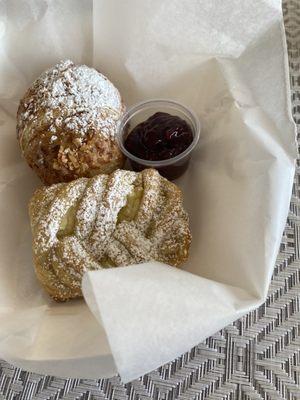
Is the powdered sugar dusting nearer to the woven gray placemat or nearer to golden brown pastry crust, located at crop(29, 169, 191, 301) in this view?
golden brown pastry crust, located at crop(29, 169, 191, 301)

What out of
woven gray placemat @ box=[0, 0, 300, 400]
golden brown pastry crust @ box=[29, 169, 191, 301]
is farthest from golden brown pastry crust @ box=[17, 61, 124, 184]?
woven gray placemat @ box=[0, 0, 300, 400]

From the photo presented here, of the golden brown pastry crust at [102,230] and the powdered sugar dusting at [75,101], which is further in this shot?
the powdered sugar dusting at [75,101]

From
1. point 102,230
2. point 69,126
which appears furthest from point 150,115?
point 102,230

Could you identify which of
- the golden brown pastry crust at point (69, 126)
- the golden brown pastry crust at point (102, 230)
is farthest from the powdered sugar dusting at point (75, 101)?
the golden brown pastry crust at point (102, 230)

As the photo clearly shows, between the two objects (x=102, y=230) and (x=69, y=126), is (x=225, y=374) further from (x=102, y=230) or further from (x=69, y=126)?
(x=69, y=126)

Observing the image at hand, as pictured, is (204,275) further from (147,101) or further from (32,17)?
(32,17)

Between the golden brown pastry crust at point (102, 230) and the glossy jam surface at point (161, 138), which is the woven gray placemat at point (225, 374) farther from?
the glossy jam surface at point (161, 138)
